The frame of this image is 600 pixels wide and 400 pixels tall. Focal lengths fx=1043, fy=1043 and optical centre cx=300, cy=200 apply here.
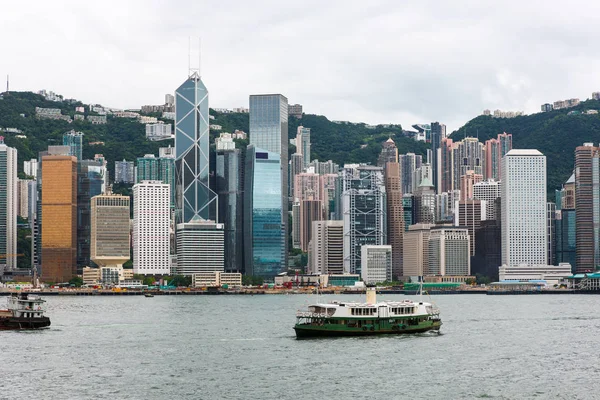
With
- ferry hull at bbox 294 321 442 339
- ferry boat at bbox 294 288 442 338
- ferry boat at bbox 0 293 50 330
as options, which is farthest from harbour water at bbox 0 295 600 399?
ferry boat at bbox 0 293 50 330

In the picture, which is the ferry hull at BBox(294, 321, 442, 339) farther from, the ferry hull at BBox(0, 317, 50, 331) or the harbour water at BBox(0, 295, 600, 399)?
the ferry hull at BBox(0, 317, 50, 331)

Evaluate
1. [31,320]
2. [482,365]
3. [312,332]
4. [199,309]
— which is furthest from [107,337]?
[199,309]

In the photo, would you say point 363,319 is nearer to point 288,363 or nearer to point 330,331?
point 330,331

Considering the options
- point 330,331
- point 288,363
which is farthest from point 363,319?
point 288,363

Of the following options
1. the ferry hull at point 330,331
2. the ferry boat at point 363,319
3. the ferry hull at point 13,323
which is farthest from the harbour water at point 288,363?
the ferry hull at point 13,323

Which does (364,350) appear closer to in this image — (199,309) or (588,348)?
(588,348)

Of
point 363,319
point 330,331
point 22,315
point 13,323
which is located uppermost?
point 363,319
